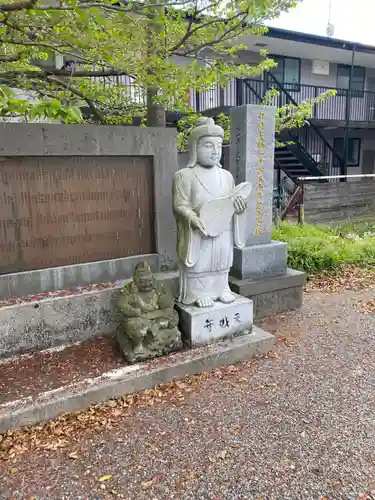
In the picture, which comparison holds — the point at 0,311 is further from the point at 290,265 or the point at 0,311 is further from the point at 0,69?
the point at 290,265

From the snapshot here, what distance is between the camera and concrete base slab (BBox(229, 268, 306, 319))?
5219mm

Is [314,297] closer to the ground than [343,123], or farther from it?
closer to the ground

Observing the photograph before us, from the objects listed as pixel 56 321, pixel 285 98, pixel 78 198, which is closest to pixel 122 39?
pixel 78 198

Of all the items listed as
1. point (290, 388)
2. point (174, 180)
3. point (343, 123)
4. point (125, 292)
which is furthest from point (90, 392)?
point (343, 123)

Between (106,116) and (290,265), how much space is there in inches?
165

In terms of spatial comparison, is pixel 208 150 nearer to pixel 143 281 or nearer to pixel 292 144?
pixel 143 281

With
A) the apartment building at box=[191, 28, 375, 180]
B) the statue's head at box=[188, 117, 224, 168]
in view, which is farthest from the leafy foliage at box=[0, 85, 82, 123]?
the apartment building at box=[191, 28, 375, 180]

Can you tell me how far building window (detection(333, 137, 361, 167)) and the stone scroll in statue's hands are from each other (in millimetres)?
15662

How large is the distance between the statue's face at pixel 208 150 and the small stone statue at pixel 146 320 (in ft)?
4.19

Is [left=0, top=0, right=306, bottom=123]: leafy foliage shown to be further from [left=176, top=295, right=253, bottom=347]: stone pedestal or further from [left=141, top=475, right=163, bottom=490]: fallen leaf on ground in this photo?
[left=141, top=475, right=163, bottom=490]: fallen leaf on ground

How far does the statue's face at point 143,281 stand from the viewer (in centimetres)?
395

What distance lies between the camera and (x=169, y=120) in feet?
37.0

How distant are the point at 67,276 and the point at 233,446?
8.57ft

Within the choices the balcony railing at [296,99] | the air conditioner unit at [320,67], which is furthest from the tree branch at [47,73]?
the air conditioner unit at [320,67]
